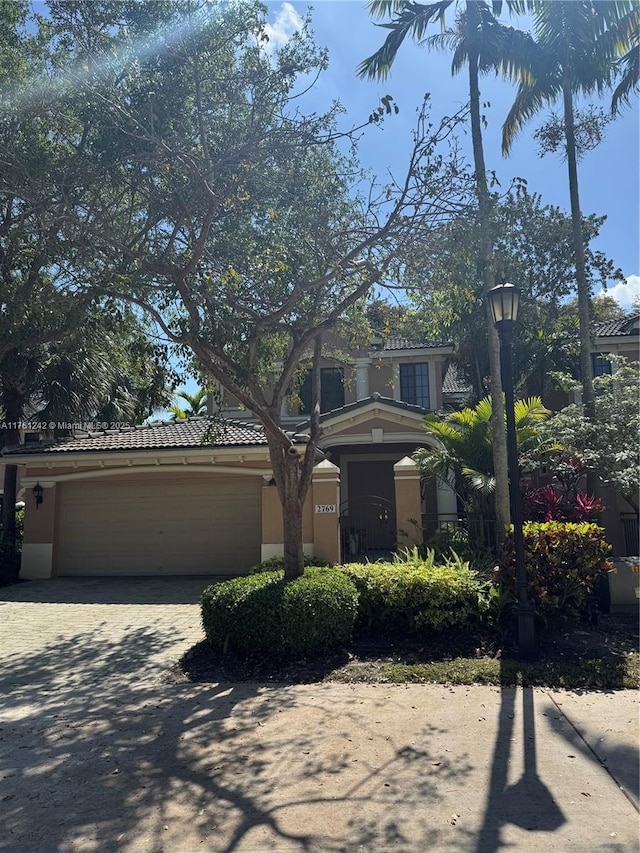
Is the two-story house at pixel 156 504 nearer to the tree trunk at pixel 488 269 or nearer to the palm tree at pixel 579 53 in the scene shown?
the tree trunk at pixel 488 269

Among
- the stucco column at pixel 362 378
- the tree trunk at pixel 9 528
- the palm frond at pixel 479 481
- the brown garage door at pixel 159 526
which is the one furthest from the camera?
the stucco column at pixel 362 378

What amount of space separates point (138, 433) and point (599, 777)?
540 inches

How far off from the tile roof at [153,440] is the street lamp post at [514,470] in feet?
23.2

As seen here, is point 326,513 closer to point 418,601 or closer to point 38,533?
point 418,601

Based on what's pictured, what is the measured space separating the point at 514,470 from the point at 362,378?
13287 mm

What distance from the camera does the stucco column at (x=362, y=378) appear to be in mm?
20000

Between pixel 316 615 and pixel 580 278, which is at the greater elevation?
pixel 580 278

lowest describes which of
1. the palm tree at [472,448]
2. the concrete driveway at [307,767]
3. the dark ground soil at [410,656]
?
the concrete driveway at [307,767]

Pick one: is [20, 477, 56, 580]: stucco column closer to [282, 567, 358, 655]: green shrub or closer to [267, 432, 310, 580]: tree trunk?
[267, 432, 310, 580]: tree trunk

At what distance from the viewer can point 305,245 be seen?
884 centimetres

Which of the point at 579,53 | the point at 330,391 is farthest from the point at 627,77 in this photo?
the point at 330,391

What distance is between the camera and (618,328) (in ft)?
69.5

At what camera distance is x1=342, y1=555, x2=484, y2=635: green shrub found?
24.9ft

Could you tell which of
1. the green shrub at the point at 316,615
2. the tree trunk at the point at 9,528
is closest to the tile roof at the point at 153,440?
the tree trunk at the point at 9,528
